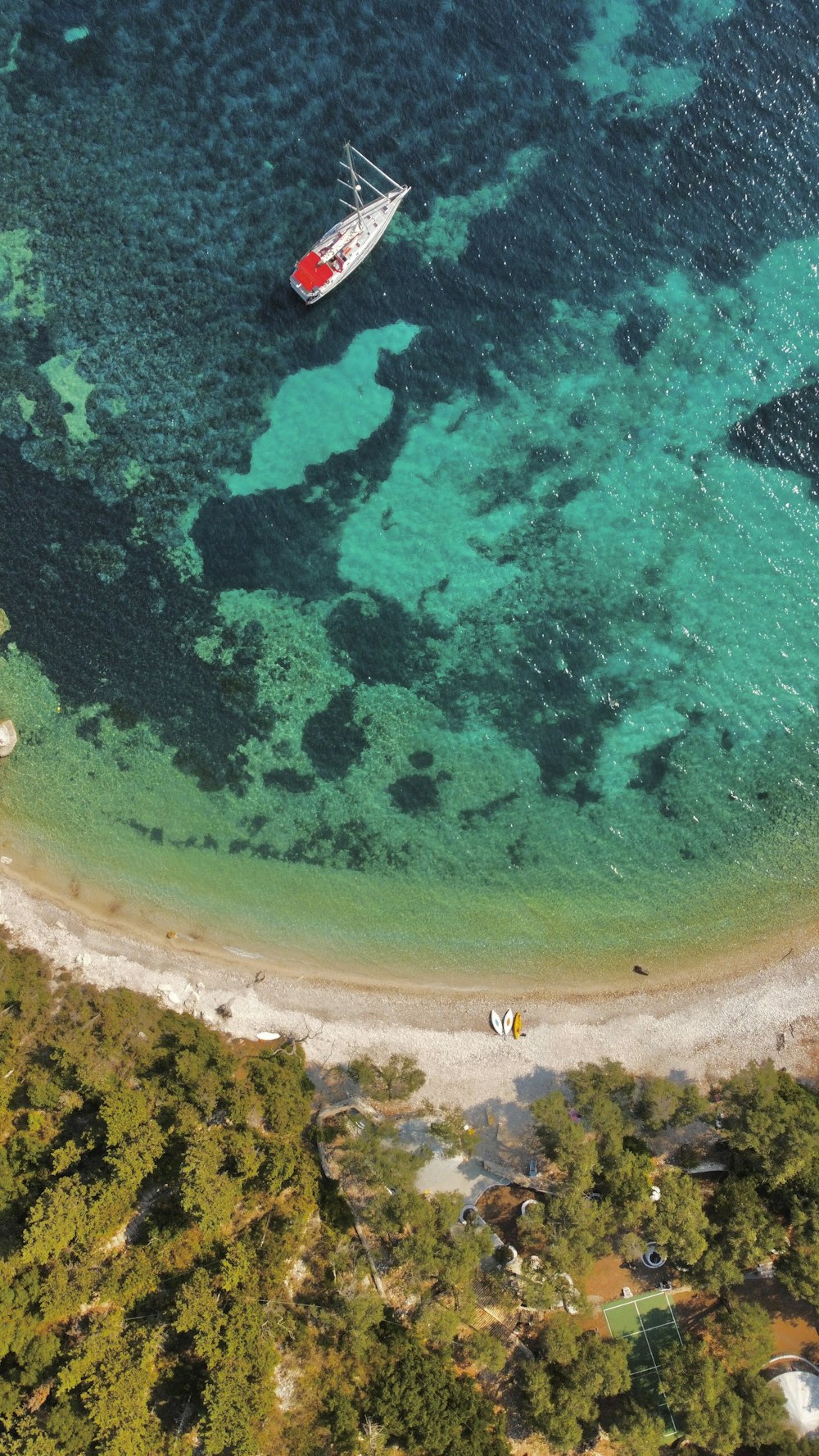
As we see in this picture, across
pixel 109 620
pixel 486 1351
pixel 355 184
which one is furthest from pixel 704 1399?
pixel 355 184

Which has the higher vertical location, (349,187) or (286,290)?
(349,187)

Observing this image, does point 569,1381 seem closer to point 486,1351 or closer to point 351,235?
point 486,1351

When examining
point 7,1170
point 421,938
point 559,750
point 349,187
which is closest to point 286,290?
point 349,187

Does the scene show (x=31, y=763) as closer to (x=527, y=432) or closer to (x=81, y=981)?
(x=81, y=981)

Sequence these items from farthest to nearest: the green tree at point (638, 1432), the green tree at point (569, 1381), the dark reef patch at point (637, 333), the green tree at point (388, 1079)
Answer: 1. the dark reef patch at point (637, 333)
2. the green tree at point (388, 1079)
3. the green tree at point (569, 1381)
4. the green tree at point (638, 1432)

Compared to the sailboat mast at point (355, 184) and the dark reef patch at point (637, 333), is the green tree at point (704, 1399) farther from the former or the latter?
the sailboat mast at point (355, 184)

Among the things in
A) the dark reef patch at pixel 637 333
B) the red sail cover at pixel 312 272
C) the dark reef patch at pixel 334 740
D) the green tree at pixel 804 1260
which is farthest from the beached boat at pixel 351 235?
the green tree at pixel 804 1260
